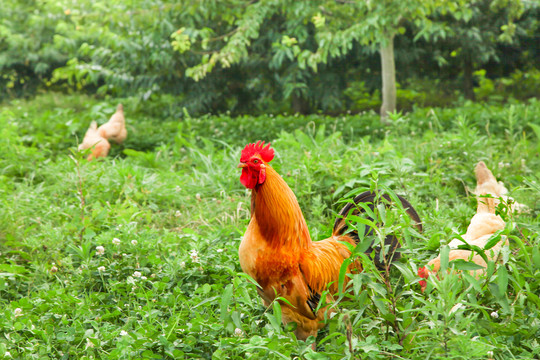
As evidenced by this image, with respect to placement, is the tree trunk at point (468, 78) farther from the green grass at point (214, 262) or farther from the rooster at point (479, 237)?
the rooster at point (479, 237)

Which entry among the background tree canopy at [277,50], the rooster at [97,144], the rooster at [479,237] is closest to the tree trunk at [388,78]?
the background tree canopy at [277,50]

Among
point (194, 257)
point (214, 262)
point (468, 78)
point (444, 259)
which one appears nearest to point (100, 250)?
point (194, 257)

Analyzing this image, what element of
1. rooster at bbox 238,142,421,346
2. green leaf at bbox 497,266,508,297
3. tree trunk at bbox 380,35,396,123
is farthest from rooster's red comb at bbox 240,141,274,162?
tree trunk at bbox 380,35,396,123

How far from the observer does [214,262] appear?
3328 millimetres

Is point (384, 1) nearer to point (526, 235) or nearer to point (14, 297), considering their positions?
point (526, 235)

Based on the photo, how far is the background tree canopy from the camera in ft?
22.9

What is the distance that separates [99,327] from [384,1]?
5015 millimetres

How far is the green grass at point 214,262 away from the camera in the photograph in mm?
2197

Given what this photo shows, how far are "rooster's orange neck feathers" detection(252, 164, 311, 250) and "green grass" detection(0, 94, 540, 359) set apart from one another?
294mm

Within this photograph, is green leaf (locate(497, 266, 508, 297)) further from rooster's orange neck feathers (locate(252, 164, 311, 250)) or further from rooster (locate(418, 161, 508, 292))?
rooster's orange neck feathers (locate(252, 164, 311, 250))

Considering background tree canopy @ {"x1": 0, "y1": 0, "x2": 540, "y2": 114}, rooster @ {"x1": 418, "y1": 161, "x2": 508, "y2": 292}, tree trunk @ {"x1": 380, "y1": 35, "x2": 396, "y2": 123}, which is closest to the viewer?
rooster @ {"x1": 418, "y1": 161, "x2": 508, "y2": 292}

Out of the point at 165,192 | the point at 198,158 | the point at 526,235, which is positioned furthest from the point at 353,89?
the point at 526,235

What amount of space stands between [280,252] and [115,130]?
16.5ft

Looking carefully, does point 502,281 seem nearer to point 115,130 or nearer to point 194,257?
point 194,257
